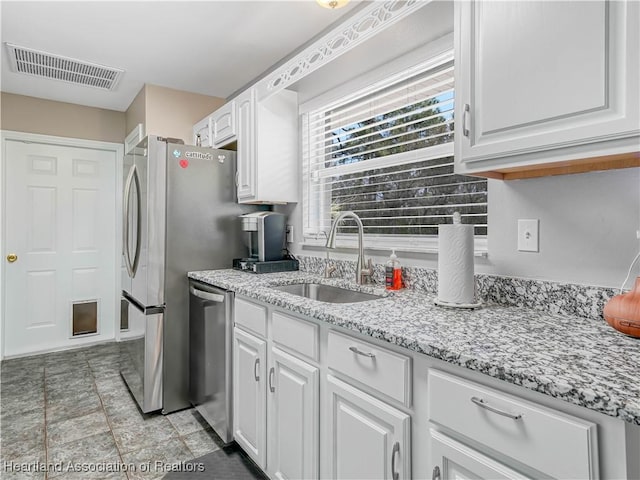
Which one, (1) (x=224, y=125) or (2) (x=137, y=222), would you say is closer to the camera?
(2) (x=137, y=222)

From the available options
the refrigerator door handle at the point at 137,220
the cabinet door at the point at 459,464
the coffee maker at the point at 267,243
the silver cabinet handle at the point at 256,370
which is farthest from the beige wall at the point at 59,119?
the cabinet door at the point at 459,464

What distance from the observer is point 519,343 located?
0.96 metres

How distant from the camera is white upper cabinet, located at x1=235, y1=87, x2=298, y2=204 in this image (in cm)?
255

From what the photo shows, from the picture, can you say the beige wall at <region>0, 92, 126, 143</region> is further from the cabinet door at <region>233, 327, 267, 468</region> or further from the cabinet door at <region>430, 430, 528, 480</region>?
the cabinet door at <region>430, 430, 528, 480</region>

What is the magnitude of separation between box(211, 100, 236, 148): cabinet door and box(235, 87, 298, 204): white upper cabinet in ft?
0.29

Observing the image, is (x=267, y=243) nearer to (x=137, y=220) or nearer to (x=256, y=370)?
(x=137, y=220)

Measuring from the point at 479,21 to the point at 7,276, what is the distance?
172 inches

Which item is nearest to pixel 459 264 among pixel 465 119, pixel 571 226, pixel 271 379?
pixel 571 226

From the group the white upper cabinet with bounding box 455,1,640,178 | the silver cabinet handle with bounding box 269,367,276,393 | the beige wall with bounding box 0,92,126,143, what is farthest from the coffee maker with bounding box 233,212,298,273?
the beige wall with bounding box 0,92,126,143

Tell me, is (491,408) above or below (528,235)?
below

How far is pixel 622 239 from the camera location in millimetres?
1156

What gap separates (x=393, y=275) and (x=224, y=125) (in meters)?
1.89

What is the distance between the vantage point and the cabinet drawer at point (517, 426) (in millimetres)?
708

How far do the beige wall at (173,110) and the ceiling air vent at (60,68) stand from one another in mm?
333
